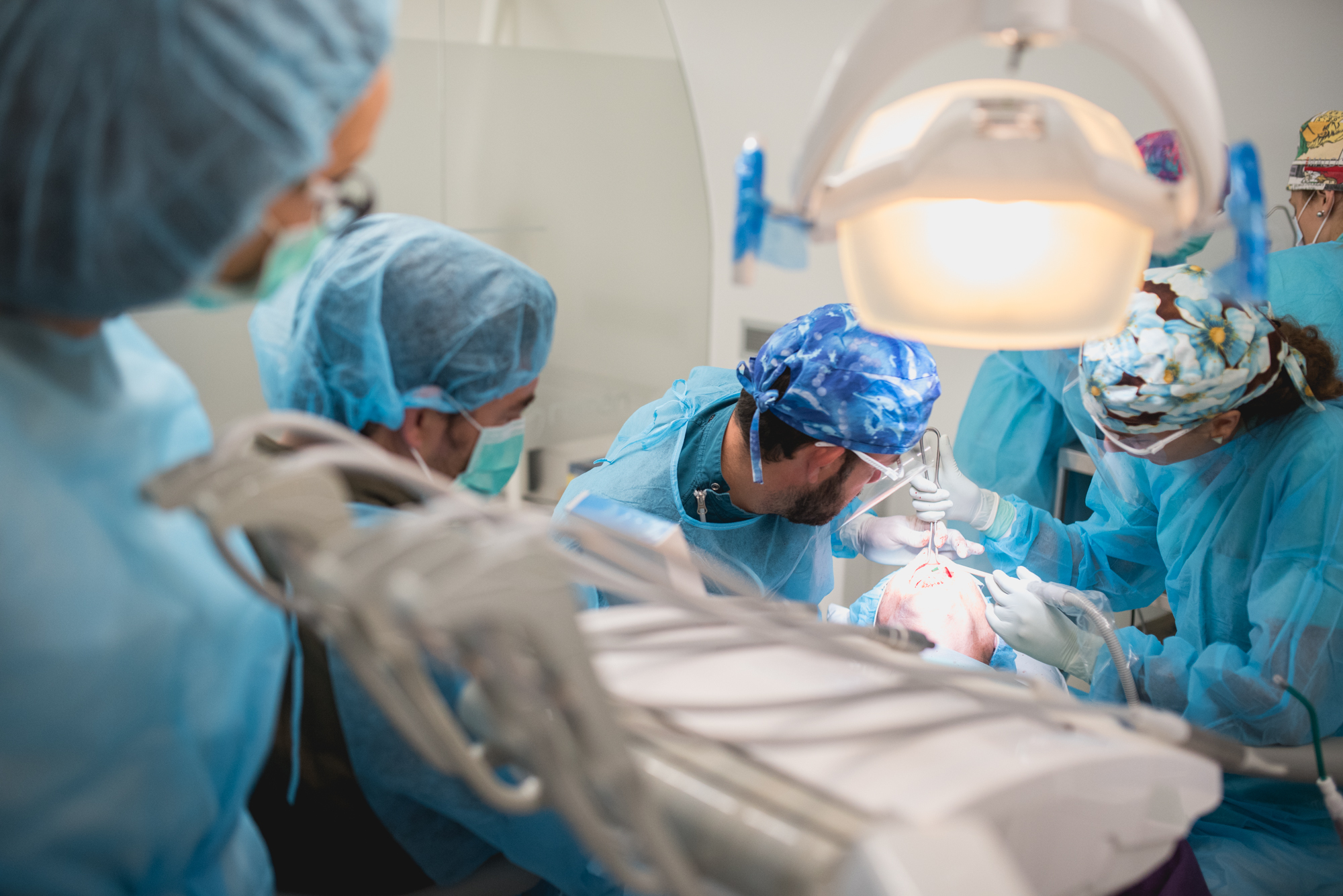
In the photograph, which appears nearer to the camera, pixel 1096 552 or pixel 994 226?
pixel 994 226

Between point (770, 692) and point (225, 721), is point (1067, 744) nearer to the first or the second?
point (770, 692)

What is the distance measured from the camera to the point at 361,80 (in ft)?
2.31

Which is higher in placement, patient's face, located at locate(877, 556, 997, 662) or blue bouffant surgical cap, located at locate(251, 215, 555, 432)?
blue bouffant surgical cap, located at locate(251, 215, 555, 432)

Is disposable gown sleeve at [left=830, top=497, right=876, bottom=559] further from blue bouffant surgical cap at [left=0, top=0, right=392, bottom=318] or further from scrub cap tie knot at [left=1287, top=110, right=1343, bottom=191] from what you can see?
blue bouffant surgical cap at [left=0, top=0, right=392, bottom=318]

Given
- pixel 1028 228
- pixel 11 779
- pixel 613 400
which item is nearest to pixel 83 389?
pixel 11 779

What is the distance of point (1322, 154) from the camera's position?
82.7 inches

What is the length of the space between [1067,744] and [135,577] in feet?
2.50

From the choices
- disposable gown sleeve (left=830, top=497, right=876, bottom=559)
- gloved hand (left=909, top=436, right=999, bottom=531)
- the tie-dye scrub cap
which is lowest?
disposable gown sleeve (left=830, top=497, right=876, bottom=559)

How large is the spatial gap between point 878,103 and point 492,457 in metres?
1.88

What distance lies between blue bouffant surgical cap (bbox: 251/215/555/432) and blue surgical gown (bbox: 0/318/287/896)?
455mm

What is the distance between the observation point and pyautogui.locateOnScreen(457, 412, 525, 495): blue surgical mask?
1.42 metres

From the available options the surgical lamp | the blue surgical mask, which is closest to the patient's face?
the blue surgical mask

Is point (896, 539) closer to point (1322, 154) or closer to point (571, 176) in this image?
point (1322, 154)

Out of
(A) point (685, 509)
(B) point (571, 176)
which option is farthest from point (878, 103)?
(A) point (685, 509)
